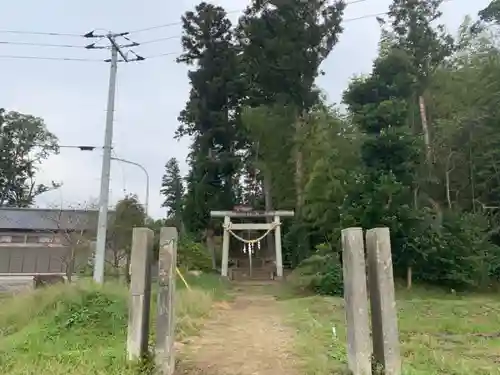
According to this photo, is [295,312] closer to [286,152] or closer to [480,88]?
[286,152]

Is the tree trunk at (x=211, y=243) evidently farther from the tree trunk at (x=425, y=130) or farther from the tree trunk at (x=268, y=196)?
the tree trunk at (x=425, y=130)

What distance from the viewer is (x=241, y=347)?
235 inches

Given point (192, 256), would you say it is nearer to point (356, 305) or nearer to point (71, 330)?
point (71, 330)

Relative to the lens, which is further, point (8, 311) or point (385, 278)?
point (8, 311)

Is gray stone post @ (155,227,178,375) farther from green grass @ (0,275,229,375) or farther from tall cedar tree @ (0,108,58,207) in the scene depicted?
tall cedar tree @ (0,108,58,207)

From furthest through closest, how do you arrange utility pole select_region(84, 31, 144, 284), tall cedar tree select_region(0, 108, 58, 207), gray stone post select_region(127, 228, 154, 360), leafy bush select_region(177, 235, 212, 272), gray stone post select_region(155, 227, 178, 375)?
tall cedar tree select_region(0, 108, 58, 207)
leafy bush select_region(177, 235, 212, 272)
utility pole select_region(84, 31, 144, 284)
gray stone post select_region(127, 228, 154, 360)
gray stone post select_region(155, 227, 178, 375)

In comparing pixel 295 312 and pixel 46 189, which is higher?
pixel 46 189

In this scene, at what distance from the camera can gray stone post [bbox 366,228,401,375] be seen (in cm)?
433

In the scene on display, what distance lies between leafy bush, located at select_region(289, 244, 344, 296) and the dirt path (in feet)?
12.5

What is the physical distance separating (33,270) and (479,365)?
63.5 ft

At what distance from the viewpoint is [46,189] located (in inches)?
1252

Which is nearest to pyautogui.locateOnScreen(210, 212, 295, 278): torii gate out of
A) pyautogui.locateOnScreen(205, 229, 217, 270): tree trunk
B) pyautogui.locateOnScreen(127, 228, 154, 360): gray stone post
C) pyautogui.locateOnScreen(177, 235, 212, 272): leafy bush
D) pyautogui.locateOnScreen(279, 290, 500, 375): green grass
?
pyautogui.locateOnScreen(177, 235, 212, 272): leafy bush

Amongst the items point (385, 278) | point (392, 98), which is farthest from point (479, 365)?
point (392, 98)

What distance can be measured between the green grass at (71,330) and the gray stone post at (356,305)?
200cm
